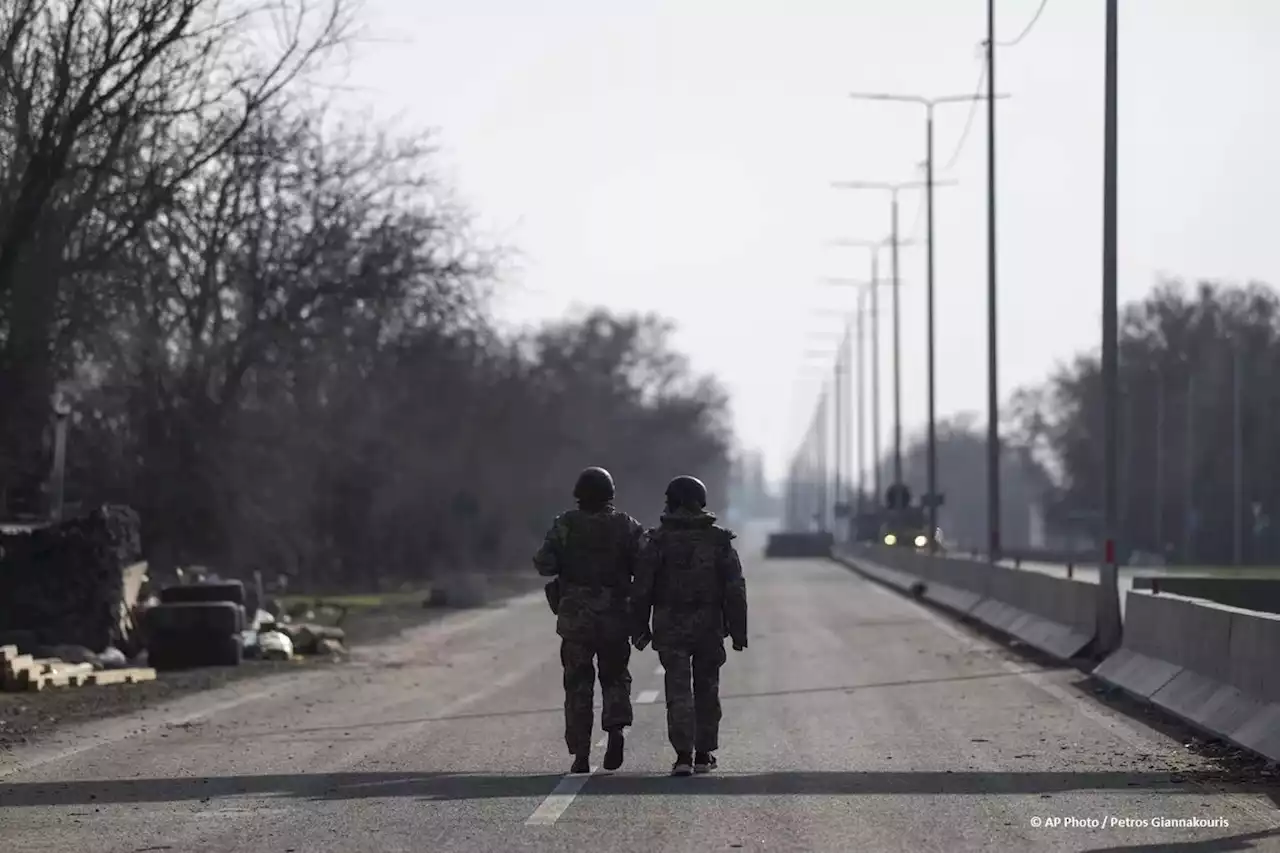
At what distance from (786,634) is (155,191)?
11.7 meters

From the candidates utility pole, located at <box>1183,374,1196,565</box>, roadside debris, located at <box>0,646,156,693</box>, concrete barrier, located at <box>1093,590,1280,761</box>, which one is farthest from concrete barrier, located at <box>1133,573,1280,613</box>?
utility pole, located at <box>1183,374,1196,565</box>

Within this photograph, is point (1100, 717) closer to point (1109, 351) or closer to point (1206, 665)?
point (1206, 665)

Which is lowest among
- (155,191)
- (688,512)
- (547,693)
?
(547,693)

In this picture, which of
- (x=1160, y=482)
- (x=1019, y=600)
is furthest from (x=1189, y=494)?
(x=1019, y=600)

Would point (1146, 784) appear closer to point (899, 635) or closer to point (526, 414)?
point (899, 635)

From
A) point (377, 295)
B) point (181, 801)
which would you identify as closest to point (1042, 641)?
point (181, 801)

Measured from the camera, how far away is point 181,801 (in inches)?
491

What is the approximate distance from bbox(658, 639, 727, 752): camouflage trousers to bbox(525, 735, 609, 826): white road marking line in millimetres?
641

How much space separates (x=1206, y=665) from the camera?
1708 cm

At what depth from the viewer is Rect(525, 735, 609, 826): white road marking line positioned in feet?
37.0

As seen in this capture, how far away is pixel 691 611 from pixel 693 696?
22.7 inches

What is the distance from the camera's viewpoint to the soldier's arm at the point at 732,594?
13562 millimetres

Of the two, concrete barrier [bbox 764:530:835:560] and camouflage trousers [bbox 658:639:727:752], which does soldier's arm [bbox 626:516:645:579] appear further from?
concrete barrier [bbox 764:530:835:560]

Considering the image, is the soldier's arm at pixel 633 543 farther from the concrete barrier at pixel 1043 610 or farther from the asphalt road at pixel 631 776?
the concrete barrier at pixel 1043 610
